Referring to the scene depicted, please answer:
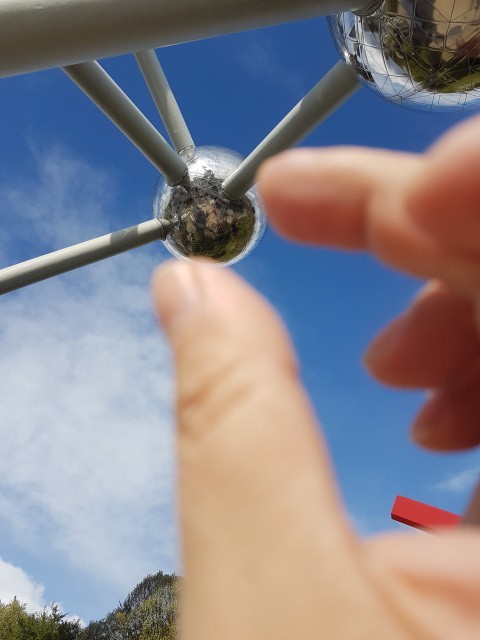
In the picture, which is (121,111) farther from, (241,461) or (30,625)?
(30,625)

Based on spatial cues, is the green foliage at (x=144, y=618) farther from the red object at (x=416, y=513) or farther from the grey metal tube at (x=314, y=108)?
the grey metal tube at (x=314, y=108)

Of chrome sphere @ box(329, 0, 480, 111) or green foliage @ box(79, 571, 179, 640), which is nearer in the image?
chrome sphere @ box(329, 0, 480, 111)

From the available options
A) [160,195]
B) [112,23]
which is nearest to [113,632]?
[160,195]

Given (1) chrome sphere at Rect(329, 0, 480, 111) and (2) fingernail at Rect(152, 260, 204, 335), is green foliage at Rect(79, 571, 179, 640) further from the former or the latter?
(2) fingernail at Rect(152, 260, 204, 335)

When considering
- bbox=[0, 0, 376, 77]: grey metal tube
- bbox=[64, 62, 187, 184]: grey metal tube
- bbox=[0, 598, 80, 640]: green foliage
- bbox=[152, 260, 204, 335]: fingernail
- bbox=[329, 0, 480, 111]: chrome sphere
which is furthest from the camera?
bbox=[0, 598, 80, 640]: green foliage

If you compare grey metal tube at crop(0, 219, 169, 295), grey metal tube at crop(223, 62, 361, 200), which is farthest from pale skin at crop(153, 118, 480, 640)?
grey metal tube at crop(0, 219, 169, 295)

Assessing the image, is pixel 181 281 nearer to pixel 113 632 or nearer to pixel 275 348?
pixel 275 348

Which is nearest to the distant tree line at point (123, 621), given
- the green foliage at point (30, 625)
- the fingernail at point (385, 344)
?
the green foliage at point (30, 625)
